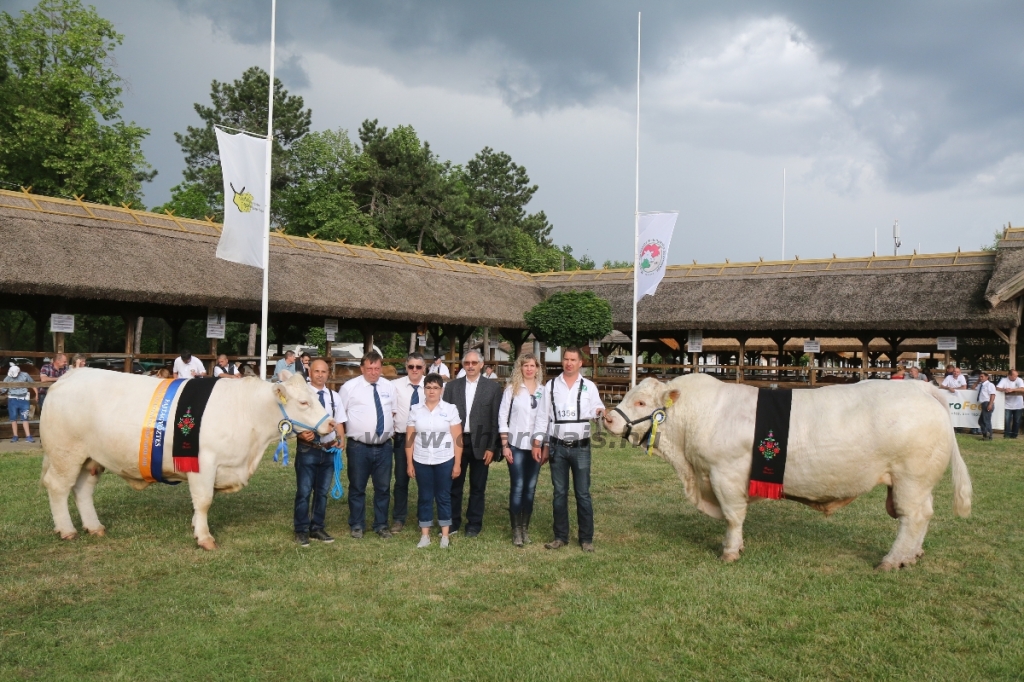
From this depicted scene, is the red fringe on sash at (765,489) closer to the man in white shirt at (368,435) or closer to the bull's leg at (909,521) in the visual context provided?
the bull's leg at (909,521)

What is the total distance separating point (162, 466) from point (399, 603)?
111 inches

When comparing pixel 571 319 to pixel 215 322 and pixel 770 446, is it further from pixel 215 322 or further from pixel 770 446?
pixel 770 446

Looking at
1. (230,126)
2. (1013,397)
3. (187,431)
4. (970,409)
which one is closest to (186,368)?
(187,431)

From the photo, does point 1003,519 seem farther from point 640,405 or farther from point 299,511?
point 299,511

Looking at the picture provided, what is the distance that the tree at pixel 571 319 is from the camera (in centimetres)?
2170

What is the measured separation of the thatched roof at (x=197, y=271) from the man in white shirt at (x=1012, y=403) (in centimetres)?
1355

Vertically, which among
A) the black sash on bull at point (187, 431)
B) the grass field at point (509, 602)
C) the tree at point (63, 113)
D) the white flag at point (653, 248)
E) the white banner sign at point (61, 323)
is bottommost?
the grass field at point (509, 602)

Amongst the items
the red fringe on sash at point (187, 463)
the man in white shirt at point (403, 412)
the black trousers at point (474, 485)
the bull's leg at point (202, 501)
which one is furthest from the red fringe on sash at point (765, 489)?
the red fringe on sash at point (187, 463)

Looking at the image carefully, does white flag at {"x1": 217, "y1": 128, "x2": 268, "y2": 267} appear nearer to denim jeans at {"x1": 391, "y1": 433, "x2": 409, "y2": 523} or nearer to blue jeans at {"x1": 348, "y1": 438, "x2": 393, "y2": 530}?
denim jeans at {"x1": 391, "y1": 433, "x2": 409, "y2": 523}

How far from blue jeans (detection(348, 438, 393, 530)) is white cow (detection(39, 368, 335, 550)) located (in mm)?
416

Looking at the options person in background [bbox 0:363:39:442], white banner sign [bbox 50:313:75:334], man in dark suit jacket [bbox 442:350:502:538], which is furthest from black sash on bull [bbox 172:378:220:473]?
white banner sign [bbox 50:313:75:334]

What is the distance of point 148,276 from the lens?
1593 cm

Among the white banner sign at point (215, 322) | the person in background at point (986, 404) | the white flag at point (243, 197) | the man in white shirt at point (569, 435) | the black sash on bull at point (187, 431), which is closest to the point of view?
the man in white shirt at point (569, 435)

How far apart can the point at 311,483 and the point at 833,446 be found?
4.64 metres
